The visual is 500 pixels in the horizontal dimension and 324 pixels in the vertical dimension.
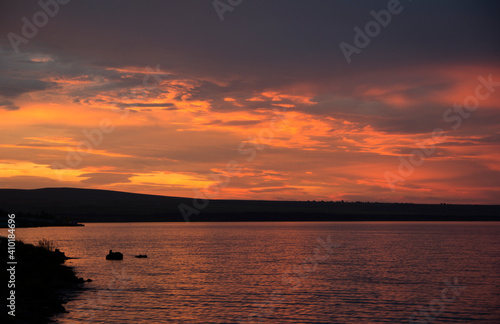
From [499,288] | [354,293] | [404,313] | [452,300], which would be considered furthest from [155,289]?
[499,288]

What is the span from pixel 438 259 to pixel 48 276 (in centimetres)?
7011

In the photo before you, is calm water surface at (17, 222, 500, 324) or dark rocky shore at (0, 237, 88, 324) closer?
dark rocky shore at (0, 237, 88, 324)

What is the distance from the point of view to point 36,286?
139 feet

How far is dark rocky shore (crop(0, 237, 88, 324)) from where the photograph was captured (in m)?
35.7

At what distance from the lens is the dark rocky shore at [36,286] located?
35.7 meters

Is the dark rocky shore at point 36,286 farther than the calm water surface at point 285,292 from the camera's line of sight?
No

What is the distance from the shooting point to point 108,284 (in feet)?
183

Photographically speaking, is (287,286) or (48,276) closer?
(48,276)

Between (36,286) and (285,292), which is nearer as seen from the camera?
(36,286)

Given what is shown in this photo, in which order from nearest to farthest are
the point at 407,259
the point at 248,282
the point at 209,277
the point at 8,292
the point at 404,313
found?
the point at 8,292
the point at 404,313
the point at 248,282
the point at 209,277
the point at 407,259

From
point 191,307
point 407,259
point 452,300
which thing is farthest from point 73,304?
point 407,259

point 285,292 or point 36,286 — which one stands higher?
point 36,286

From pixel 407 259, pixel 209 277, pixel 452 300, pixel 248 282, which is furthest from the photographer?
pixel 407 259

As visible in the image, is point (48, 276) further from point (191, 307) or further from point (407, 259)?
point (407, 259)
